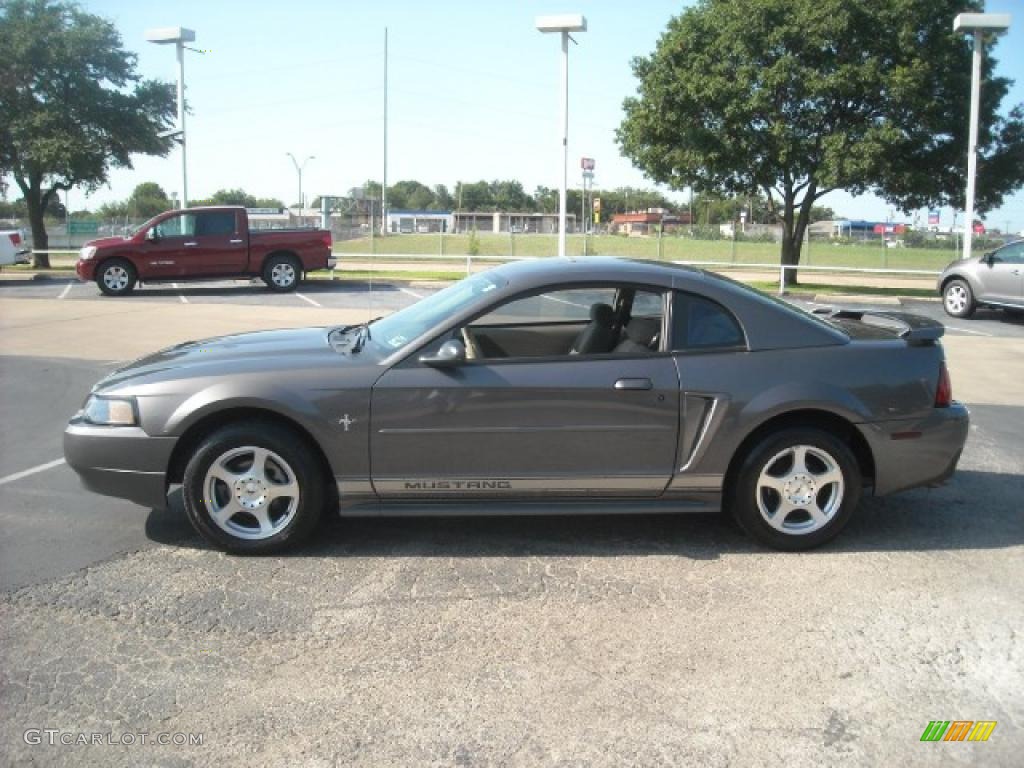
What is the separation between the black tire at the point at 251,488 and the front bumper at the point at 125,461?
148mm

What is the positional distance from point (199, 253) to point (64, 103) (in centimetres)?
1037

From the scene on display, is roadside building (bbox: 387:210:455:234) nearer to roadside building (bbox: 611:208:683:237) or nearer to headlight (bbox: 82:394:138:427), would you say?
roadside building (bbox: 611:208:683:237)

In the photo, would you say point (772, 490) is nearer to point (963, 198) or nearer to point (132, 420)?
point (132, 420)

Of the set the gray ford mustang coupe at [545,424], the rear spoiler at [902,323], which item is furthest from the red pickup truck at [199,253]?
the rear spoiler at [902,323]

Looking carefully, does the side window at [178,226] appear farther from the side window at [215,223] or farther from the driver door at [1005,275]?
the driver door at [1005,275]

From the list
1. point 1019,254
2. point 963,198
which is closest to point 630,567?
point 1019,254

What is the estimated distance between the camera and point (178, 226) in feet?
64.0

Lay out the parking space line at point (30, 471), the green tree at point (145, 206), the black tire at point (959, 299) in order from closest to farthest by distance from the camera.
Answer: the parking space line at point (30, 471)
the black tire at point (959, 299)
the green tree at point (145, 206)

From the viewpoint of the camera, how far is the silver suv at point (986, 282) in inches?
642

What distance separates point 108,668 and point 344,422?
1484mm

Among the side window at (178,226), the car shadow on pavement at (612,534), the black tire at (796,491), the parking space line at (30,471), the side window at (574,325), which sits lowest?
the car shadow on pavement at (612,534)

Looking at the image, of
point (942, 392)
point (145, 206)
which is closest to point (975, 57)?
point (942, 392)

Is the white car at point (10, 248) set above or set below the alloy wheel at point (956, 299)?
above

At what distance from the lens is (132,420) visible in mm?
4398
